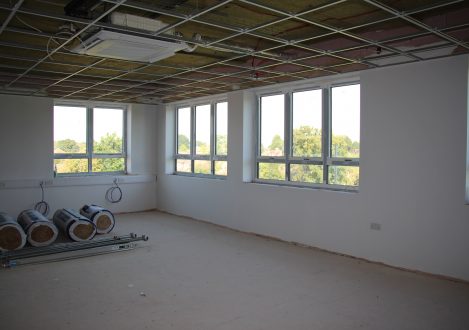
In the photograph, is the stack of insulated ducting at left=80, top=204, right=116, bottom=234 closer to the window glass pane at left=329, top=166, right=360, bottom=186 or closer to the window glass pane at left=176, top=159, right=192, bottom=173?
the window glass pane at left=176, top=159, right=192, bottom=173

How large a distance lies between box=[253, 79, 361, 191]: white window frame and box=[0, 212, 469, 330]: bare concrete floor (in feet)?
3.66

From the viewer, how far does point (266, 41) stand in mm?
4270

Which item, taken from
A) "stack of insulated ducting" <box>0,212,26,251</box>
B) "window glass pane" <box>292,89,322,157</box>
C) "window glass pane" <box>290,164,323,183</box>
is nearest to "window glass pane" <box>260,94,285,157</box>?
"window glass pane" <box>292,89,322,157</box>

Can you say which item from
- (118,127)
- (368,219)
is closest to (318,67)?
(368,219)

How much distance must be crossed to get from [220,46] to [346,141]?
2.44 m

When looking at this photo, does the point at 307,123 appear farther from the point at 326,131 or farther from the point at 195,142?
the point at 195,142

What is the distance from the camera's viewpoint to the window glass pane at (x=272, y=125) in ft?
22.0

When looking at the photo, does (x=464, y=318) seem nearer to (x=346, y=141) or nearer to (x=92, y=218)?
(x=346, y=141)

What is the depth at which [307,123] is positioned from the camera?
248 inches

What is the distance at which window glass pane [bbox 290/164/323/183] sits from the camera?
6.13 metres

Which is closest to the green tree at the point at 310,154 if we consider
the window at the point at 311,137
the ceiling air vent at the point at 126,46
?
the window at the point at 311,137

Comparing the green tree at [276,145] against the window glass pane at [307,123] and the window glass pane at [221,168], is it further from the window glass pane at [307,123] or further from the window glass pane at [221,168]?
the window glass pane at [221,168]

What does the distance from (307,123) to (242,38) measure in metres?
2.46

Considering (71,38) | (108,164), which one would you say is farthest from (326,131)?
(108,164)
